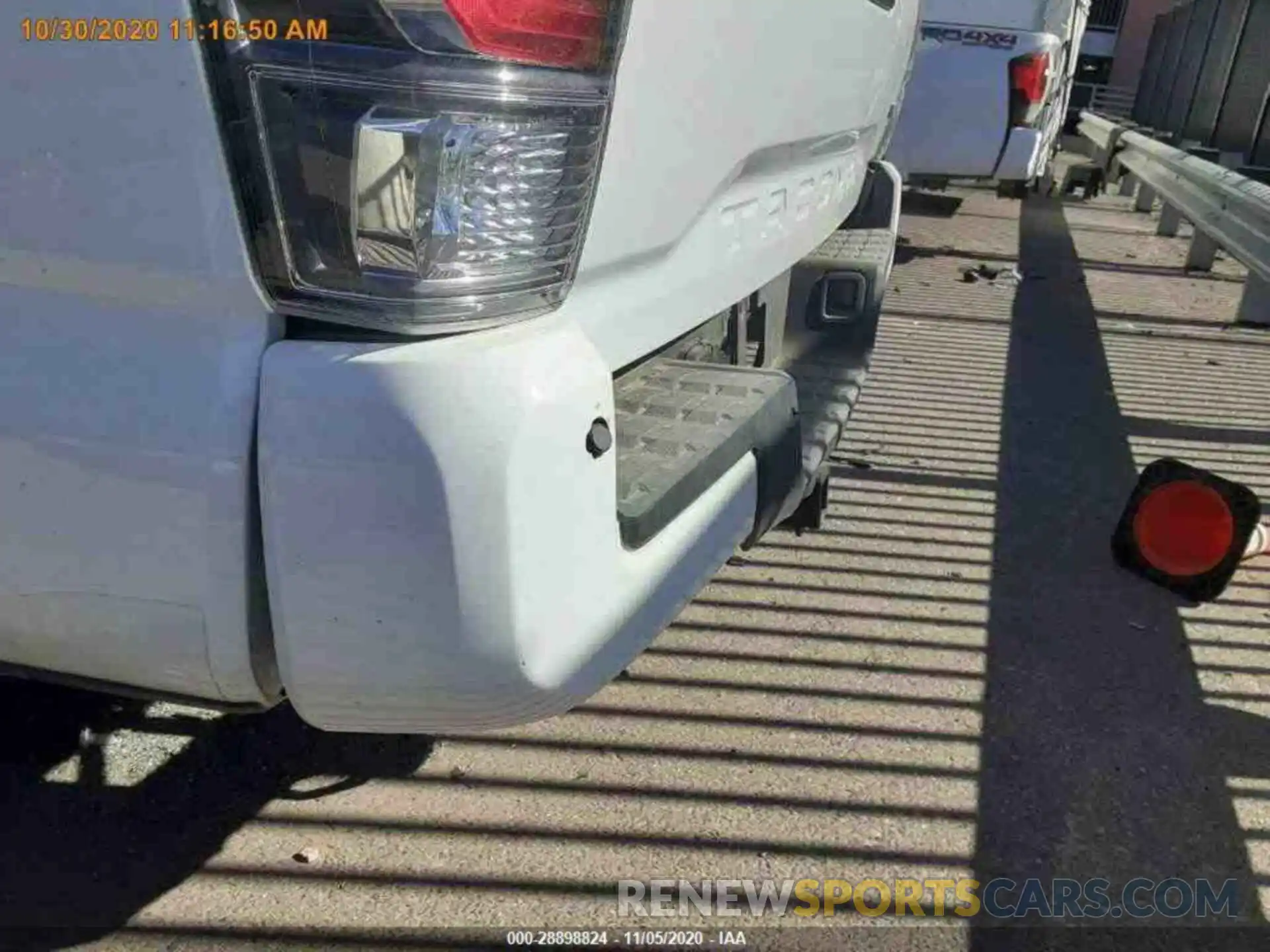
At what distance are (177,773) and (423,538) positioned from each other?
5.08 ft

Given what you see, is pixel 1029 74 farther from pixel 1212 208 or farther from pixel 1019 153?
pixel 1212 208

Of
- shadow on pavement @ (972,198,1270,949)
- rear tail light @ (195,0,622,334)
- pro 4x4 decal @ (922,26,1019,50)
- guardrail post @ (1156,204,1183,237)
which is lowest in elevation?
guardrail post @ (1156,204,1183,237)

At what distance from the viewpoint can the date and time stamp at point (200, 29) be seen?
1.23 metres

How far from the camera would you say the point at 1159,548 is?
364 cm

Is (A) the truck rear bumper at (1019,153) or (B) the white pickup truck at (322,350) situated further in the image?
(A) the truck rear bumper at (1019,153)

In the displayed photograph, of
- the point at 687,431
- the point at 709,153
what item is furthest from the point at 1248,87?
the point at 687,431

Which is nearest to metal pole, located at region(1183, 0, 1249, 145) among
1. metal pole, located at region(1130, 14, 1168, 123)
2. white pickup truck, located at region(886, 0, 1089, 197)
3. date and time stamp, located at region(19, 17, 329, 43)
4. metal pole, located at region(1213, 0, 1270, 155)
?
metal pole, located at region(1213, 0, 1270, 155)

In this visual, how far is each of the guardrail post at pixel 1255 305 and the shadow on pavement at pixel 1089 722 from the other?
3762 millimetres

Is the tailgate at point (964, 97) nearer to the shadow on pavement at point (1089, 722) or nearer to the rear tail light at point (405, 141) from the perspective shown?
the shadow on pavement at point (1089, 722)

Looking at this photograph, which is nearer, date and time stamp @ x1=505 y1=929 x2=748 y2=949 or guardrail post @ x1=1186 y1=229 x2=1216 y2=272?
date and time stamp @ x1=505 y1=929 x2=748 y2=949

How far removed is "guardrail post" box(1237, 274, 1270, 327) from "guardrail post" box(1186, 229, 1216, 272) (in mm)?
2249

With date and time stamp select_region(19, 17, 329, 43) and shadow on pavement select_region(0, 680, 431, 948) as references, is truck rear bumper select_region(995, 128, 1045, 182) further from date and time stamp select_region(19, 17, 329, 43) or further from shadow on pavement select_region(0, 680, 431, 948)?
date and time stamp select_region(19, 17, 329, 43)

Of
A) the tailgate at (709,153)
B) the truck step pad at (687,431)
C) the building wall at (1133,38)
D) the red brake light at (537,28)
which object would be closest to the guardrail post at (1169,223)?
the tailgate at (709,153)

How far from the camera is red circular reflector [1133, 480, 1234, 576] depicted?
3.51 meters
